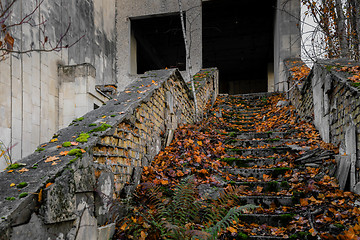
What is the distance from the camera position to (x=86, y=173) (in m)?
2.55

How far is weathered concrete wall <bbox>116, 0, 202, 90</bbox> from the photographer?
11.3 meters

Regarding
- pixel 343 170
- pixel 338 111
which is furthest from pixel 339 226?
pixel 338 111

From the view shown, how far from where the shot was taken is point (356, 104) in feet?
11.1

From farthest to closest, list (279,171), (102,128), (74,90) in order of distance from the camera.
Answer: (74,90), (279,171), (102,128)

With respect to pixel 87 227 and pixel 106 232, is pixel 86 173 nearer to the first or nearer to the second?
pixel 87 227

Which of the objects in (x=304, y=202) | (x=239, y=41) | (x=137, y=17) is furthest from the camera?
(x=239, y=41)

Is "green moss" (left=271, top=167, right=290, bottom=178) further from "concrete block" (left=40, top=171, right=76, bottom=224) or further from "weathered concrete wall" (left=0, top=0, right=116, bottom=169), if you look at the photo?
"weathered concrete wall" (left=0, top=0, right=116, bottom=169)

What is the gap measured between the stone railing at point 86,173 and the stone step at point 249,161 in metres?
1.19

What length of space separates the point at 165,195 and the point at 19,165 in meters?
1.76

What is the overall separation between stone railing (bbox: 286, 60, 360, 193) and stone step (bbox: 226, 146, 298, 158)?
69 cm

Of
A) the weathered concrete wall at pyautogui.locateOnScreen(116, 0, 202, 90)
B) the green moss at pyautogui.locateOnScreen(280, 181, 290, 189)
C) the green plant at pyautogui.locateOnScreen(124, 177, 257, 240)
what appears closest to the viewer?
the green plant at pyautogui.locateOnScreen(124, 177, 257, 240)

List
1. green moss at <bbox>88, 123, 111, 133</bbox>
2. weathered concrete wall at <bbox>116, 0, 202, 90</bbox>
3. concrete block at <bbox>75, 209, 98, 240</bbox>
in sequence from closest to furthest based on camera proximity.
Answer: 1. concrete block at <bbox>75, 209, 98, 240</bbox>
2. green moss at <bbox>88, 123, 111, 133</bbox>
3. weathered concrete wall at <bbox>116, 0, 202, 90</bbox>

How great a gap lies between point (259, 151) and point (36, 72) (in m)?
5.15

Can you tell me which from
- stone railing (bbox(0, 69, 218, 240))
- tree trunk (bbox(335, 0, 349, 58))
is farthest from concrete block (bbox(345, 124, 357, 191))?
tree trunk (bbox(335, 0, 349, 58))
